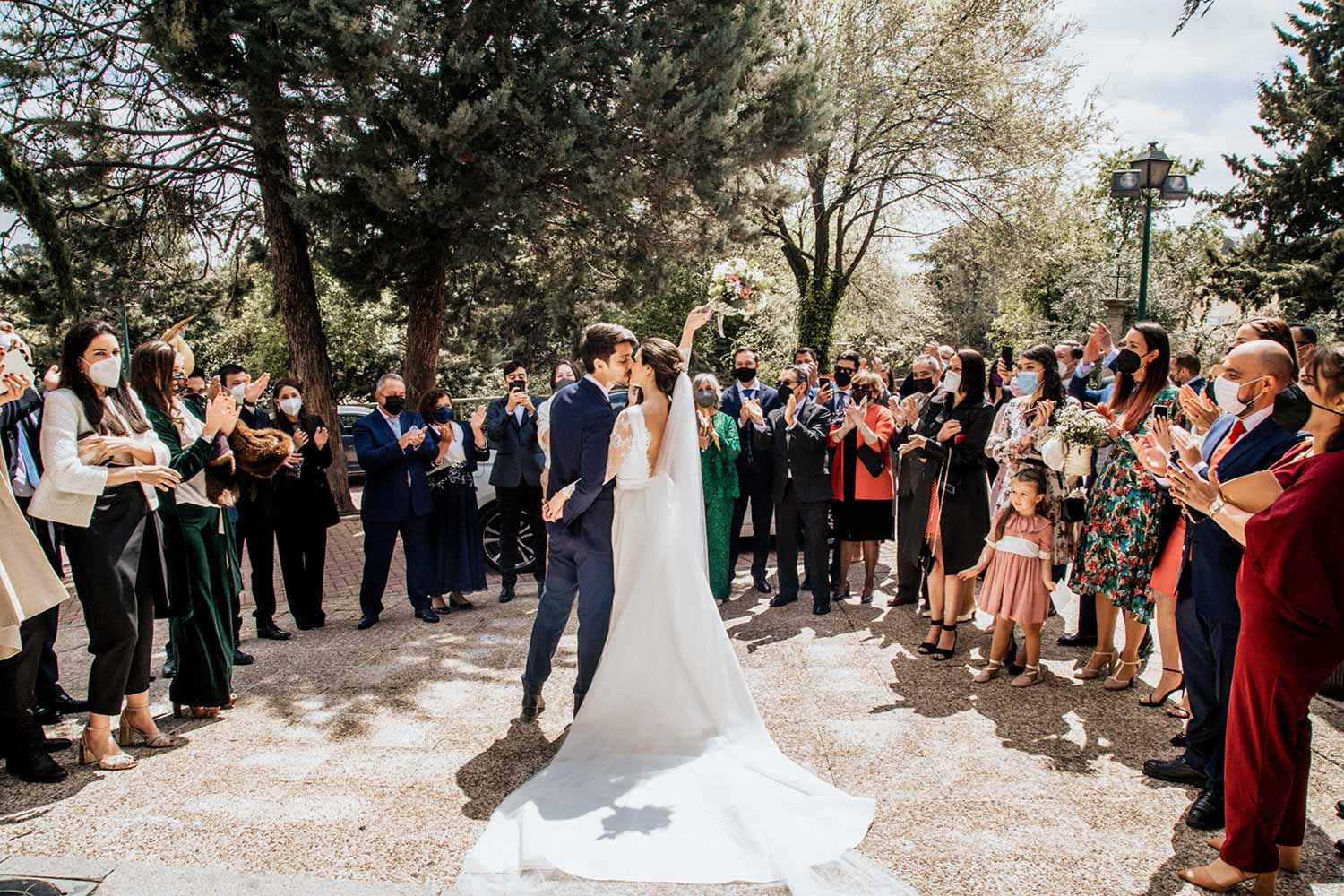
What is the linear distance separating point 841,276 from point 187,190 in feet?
45.7

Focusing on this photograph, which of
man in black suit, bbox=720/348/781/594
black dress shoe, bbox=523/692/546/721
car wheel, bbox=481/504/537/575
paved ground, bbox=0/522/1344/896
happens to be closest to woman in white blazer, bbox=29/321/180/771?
paved ground, bbox=0/522/1344/896

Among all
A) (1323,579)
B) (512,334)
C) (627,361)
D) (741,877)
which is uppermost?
(512,334)

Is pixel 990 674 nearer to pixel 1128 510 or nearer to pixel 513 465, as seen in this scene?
pixel 1128 510

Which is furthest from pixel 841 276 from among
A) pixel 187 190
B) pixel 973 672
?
pixel 973 672

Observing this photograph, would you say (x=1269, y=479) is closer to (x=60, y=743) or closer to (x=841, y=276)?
(x=60, y=743)

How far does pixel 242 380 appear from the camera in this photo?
650 cm

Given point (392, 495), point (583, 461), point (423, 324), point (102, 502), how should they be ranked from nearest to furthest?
1. point (102, 502)
2. point (583, 461)
3. point (392, 495)
4. point (423, 324)

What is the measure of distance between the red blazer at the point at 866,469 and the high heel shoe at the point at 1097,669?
2.35 meters

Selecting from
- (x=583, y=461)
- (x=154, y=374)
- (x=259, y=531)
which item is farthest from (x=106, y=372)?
(x=259, y=531)

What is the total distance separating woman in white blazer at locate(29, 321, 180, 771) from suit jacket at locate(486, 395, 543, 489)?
3472 millimetres

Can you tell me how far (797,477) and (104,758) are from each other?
5008 mm

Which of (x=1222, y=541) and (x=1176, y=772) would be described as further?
(x=1176, y=772)

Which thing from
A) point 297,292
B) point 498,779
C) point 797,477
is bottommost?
point 498,779

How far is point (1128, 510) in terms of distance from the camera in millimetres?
4922
